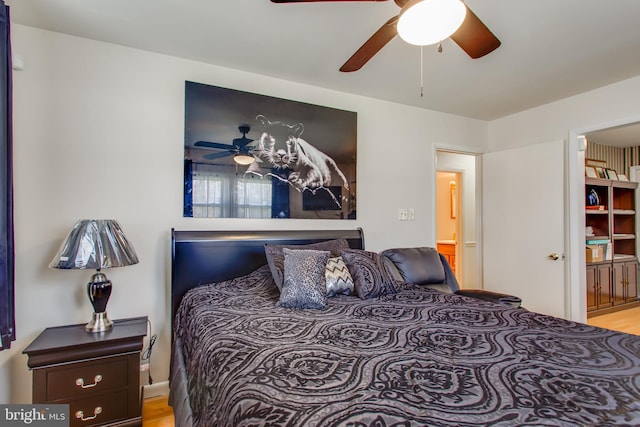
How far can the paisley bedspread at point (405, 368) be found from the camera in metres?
0.83

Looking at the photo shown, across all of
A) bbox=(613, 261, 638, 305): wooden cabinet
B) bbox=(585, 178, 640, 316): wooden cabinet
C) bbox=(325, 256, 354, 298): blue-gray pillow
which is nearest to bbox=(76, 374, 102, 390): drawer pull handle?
bbox=(325, 256, 354, 298): blue-gray pillow

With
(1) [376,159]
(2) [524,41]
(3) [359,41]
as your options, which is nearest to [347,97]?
(1) [376,159]

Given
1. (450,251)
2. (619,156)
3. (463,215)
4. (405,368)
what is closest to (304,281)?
(405,368)

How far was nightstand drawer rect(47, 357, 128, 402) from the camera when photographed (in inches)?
68.6

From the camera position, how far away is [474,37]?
1.53m

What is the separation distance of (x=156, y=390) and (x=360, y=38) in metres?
2.87

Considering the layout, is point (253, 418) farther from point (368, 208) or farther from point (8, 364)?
point (368, 208)

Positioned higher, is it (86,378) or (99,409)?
(86,378)

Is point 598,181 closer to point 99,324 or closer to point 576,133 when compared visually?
point 576,133

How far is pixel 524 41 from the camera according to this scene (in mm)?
2223

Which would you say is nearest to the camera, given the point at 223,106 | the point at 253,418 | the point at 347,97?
the point at 253,418

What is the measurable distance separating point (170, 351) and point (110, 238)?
100 centimetres

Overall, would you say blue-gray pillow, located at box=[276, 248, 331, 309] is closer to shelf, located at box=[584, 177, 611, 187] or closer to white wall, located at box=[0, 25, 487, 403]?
white wall, located at box=[0, 25, 487, 403]

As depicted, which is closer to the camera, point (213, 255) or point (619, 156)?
point (213, 255)
